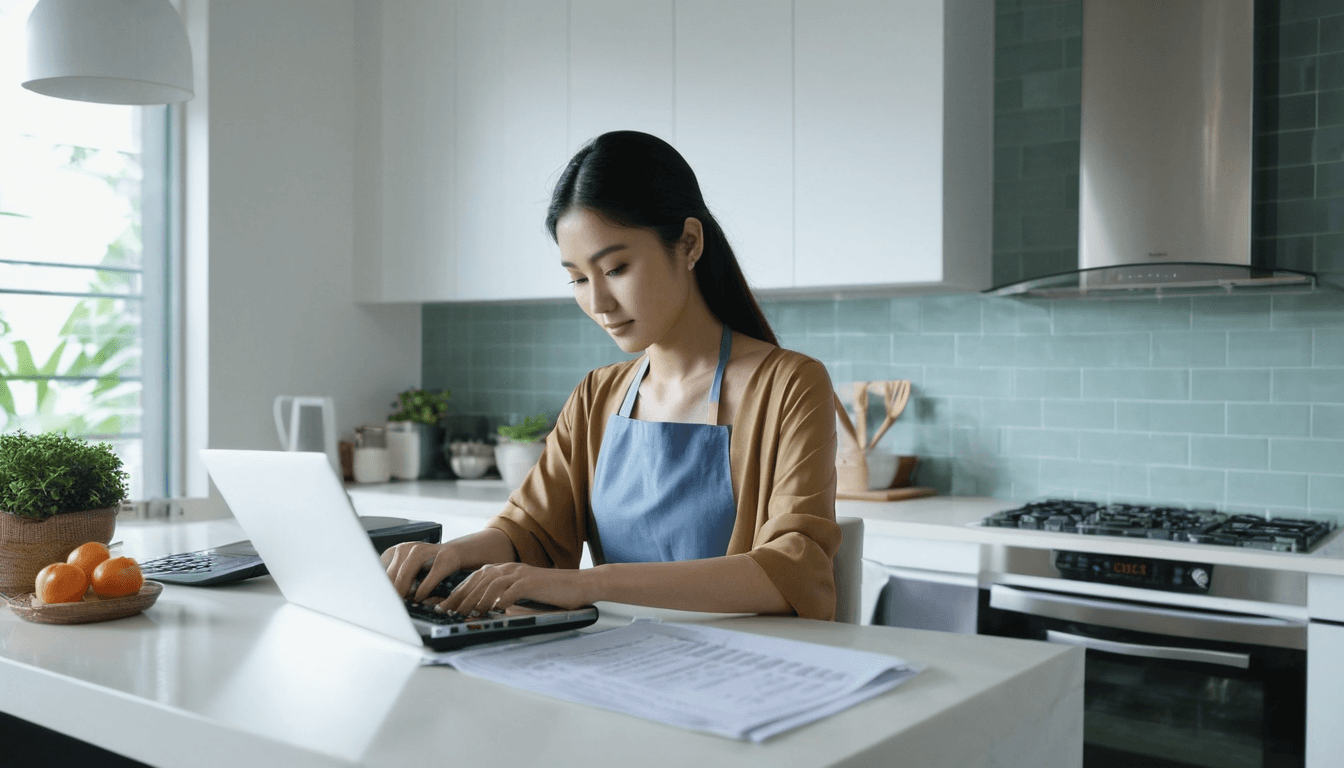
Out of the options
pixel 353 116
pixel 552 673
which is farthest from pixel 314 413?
pixel 552 673

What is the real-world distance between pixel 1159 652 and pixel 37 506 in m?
2.09

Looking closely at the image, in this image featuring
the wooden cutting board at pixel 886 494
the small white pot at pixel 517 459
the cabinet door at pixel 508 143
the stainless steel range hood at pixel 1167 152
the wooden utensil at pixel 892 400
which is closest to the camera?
the stainless steel range hood at pixel 1167 152

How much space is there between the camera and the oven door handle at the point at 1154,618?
7.22 ft

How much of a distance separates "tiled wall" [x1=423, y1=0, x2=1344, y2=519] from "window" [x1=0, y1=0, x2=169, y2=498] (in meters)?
1.99

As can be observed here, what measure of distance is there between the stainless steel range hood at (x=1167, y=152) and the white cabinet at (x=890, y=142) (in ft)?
0.94


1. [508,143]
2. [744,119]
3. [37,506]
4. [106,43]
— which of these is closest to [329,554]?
[37,506]

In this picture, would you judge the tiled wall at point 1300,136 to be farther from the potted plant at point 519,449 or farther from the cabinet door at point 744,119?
the potted plant at point 519,449

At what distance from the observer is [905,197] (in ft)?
9.21

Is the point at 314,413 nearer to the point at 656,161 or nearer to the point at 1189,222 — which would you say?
the point at 656,161

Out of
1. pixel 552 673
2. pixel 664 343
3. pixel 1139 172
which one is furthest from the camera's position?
pixel 1139 172

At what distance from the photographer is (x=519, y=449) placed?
3.62m

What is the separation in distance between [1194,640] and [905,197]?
123 cm

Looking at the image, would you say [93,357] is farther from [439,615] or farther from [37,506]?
[439,615]

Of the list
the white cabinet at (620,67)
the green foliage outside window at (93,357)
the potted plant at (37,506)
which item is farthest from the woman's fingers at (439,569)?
the green foliage outside window at (93,357)
